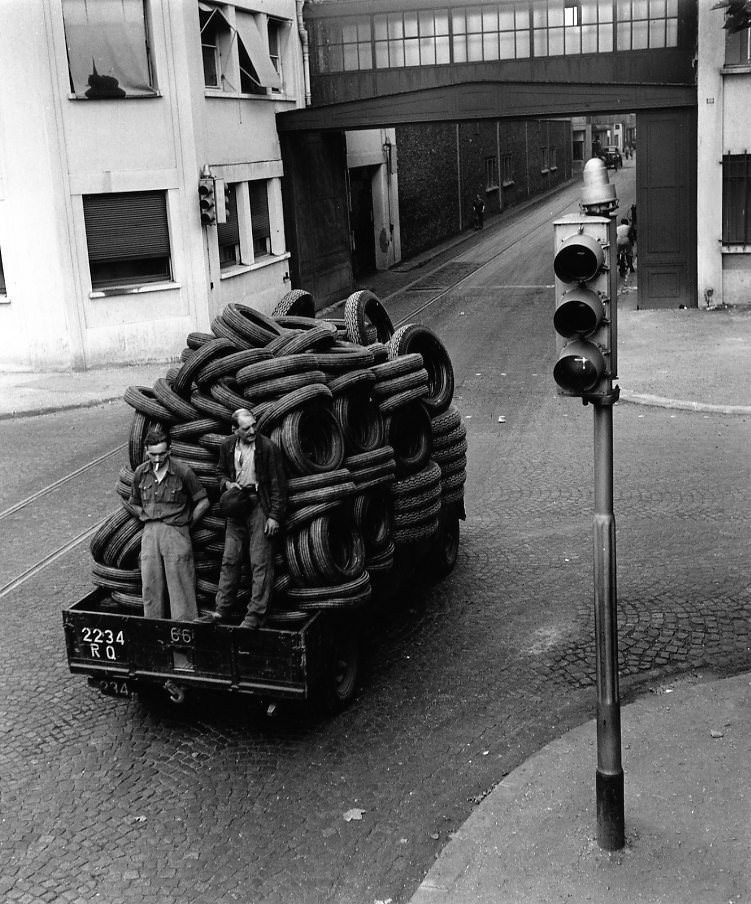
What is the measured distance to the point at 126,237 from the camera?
21.6m

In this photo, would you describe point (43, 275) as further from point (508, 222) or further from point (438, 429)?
point (508, 222)

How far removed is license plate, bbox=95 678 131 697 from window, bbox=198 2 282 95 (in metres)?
17.7

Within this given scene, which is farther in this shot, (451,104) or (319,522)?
(451,104)

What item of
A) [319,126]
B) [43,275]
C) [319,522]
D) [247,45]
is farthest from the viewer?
[319,126]

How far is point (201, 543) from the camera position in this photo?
7.74m

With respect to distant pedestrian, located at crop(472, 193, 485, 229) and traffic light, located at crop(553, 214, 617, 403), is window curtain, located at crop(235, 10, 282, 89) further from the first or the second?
traffic light, located at crop(553, 214, 617, 403)

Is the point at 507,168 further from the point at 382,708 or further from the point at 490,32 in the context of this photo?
the point at 382,708

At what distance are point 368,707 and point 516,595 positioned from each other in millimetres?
2341

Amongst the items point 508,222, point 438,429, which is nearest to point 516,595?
point 438,429

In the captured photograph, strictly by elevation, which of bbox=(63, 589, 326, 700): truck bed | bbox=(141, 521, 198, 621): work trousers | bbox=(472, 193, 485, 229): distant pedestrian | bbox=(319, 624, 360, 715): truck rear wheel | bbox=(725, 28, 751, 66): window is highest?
bbox=(725, 28, 751, 66): window

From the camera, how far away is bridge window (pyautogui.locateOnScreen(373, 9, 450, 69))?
2811cm

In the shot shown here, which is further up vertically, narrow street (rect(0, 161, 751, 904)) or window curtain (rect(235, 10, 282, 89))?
window curtain (rect(235, 10, 282, 89))

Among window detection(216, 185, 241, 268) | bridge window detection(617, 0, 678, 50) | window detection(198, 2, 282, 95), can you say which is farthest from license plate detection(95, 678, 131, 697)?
bridge window detection(617, 0, 678, 50)

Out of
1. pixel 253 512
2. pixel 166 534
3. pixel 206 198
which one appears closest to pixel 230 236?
pixel 206 198
